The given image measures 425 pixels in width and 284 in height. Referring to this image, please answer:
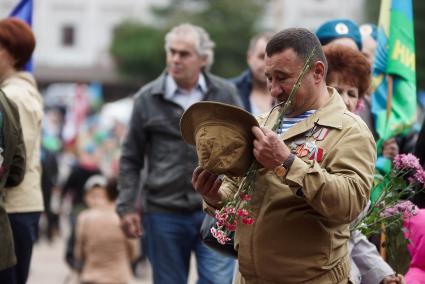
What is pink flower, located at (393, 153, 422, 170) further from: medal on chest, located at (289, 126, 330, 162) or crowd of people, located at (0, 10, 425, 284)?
medal on chest, located at (289, 126, 330, 162)

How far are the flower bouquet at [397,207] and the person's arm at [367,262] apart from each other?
0.19ft

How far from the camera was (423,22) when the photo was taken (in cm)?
5450

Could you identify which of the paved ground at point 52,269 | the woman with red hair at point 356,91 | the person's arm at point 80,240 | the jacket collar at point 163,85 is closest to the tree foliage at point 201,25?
the paved ground at point 52,269

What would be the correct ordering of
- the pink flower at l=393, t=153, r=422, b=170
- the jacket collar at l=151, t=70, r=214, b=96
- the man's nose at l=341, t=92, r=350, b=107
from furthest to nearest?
the jacket collar at l=151, t=70, r=214, b=96 → the man's nose at l=341, t=92, r=350, b=107 → the pink flower at l=393, t=153, r=422, b=170

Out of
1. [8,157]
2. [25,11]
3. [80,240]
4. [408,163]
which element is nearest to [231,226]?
[408,163]

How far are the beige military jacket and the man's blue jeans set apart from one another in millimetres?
2738

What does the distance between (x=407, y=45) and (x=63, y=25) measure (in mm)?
95317

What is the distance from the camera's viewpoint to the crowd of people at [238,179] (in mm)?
4766

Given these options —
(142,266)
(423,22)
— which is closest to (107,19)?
(423,22)

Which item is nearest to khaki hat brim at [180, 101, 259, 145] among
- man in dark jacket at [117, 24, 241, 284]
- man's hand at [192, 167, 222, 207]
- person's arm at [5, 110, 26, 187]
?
man's hand at [192, 167, 222, 207]

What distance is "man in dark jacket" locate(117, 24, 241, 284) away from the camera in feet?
25.5

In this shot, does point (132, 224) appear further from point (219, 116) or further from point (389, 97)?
point (219, 116)

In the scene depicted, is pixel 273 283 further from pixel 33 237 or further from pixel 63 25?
pixel 63 25

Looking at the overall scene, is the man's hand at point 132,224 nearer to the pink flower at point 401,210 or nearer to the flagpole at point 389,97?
the flagpole at point 389,97
